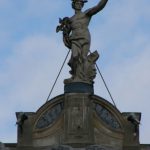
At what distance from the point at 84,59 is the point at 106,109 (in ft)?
6.55

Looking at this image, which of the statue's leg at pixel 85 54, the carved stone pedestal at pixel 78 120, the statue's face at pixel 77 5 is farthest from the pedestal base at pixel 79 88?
the statue's face at pixel 77 5

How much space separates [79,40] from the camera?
3156 cm

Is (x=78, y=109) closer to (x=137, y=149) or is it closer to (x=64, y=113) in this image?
(x=64, y=113)

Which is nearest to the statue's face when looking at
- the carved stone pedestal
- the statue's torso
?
the statue's torso

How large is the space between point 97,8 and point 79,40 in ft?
4.73

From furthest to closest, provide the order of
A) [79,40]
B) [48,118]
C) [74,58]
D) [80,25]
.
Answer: [80,25] < [79,40] < [74,58] < [48,118]

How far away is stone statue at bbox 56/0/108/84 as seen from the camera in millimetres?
31156

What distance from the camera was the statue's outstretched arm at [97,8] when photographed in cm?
3192

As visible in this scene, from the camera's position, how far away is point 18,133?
30766mm

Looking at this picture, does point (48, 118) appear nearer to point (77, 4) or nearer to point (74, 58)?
point (74, 58)

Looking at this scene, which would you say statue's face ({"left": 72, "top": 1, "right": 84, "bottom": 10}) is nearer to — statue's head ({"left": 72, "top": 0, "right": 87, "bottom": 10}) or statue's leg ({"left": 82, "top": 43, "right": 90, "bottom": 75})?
statue's head ({"left": 72, "top": 0, "right": 87, "bottom": 10})

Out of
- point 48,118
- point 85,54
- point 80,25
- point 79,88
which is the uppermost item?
point 80,25

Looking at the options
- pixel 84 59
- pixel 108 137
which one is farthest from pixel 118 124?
pixel 84 59

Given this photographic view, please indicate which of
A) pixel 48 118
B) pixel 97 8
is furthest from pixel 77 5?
pixel 48 118
